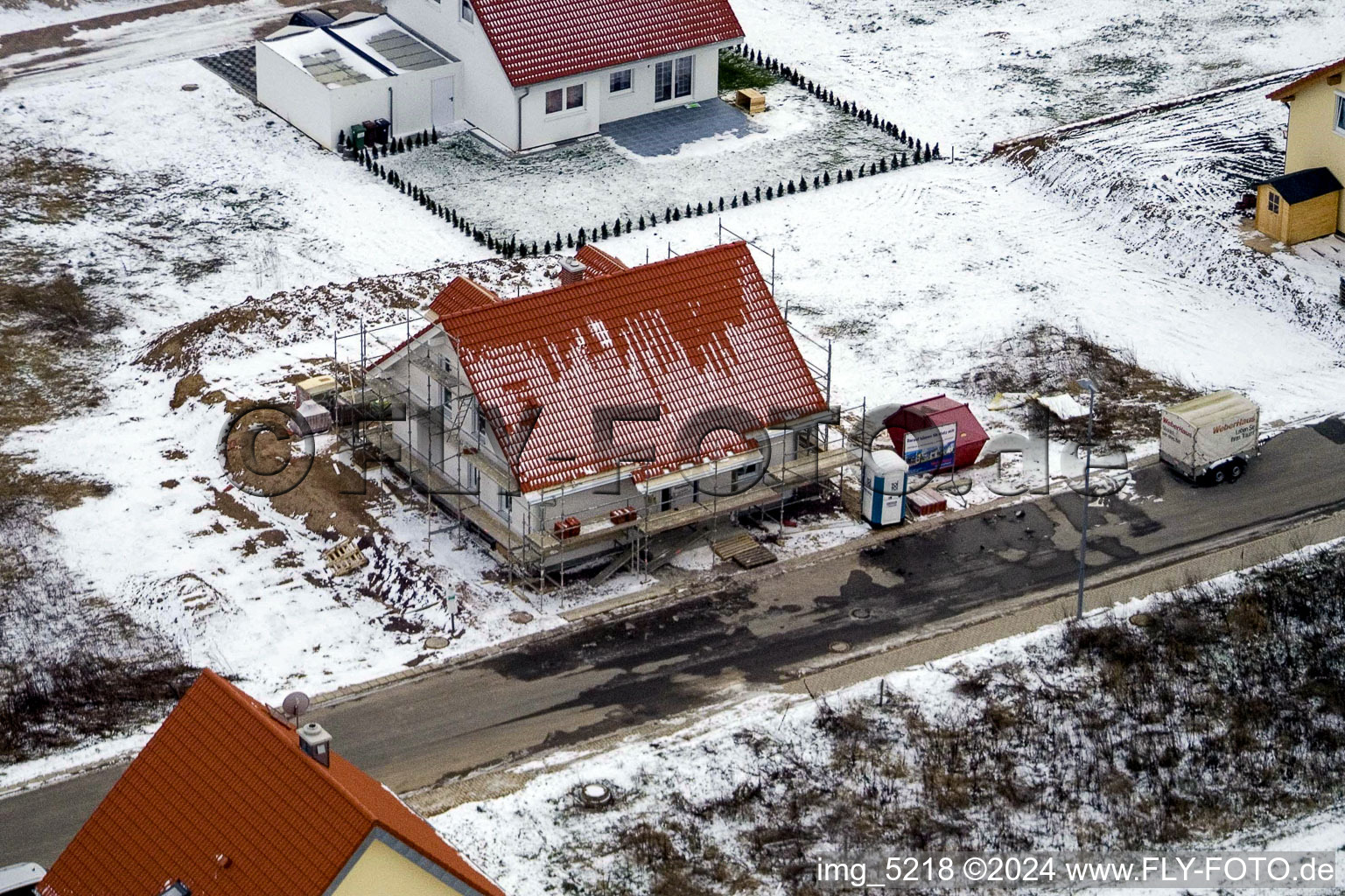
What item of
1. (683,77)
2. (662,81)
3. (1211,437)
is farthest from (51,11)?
(1211,437)

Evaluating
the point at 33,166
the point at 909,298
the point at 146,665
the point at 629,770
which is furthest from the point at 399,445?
the point at 33,166

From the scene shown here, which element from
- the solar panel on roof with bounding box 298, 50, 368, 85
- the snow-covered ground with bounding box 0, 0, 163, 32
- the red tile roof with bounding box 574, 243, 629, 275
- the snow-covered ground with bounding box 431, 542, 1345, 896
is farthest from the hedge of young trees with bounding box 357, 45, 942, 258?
the snow-covered ground with bounding box 431, 542, 1345, 896

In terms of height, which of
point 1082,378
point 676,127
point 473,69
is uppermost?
point 473,69

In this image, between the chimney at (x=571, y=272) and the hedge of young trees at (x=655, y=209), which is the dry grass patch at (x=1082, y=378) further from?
the chimney at (x=571, y=272)

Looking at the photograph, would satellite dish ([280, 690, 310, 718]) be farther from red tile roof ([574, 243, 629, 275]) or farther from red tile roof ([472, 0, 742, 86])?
red tile roof ([472, 0, 742, 86])

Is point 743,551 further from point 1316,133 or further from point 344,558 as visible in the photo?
point 1316,133

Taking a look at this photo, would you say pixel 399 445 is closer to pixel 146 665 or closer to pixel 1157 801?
pixel 146 665

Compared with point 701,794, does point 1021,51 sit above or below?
above
